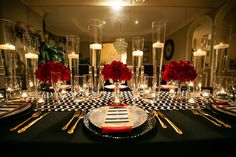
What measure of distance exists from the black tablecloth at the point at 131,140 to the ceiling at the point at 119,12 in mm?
2609

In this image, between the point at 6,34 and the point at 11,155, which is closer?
the point at 11,155

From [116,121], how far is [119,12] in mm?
3056

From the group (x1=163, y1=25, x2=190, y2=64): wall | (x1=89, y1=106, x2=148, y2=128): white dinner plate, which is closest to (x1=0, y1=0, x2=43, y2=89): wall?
(x1=89, y1=106, x2=148, y2=128): white dinner plate

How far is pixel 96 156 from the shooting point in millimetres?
481

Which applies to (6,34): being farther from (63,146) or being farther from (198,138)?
(198,138)

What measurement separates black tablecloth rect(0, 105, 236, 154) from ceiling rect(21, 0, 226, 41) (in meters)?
2.61

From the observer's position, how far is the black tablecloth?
0.44 m

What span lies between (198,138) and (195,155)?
0.09 m

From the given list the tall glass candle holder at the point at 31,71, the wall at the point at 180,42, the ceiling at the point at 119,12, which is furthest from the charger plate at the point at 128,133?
the wall at the point at 180,42

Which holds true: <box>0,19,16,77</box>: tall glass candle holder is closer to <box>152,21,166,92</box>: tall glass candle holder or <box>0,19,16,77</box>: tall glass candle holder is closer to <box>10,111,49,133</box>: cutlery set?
<box>10,111,49,133</box>: cutlery set

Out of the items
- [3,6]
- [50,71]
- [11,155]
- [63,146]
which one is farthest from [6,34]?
[3,6]

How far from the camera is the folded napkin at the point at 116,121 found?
47 centimetres

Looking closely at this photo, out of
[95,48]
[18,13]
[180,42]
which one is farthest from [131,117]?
[180,42]

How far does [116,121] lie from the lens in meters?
0.55
